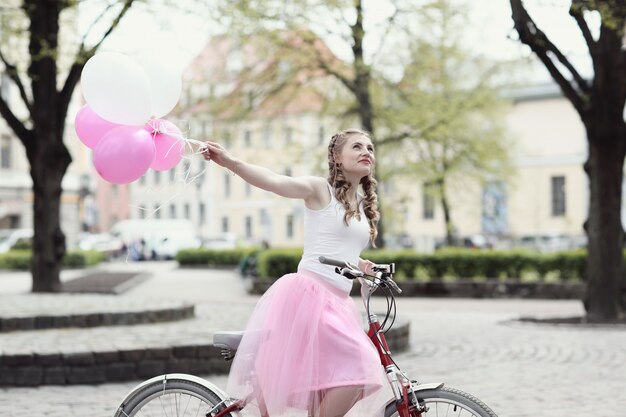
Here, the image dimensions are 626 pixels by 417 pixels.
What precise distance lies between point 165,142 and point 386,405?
154 centimetres

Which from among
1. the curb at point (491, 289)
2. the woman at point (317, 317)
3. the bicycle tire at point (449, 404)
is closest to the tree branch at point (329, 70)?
the curb at point (491, 289)

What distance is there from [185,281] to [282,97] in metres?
7.45

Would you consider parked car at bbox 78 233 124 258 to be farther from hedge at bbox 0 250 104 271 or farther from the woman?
the woman

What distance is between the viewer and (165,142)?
4496 millimetres

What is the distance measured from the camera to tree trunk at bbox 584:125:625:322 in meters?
14.2

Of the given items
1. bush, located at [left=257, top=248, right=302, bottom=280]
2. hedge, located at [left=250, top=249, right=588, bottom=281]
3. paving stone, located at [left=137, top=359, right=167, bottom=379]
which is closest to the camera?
paving stone, located at [left=137, top=359, right=167, bottom=379]

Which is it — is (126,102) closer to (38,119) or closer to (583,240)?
(38,119)

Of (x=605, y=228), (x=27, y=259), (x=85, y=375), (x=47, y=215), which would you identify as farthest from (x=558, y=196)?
(x=85, y=375)

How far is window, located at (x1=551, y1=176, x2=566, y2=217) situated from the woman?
5508 cm

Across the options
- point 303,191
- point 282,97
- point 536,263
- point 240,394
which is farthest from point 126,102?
point 282,97

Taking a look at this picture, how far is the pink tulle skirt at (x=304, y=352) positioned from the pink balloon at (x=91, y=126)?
112 cm

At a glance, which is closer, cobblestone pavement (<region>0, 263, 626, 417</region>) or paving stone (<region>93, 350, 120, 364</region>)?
cobblestone pavement (<region>0, 263, 626, 417</region>)

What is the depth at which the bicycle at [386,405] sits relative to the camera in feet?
13.1

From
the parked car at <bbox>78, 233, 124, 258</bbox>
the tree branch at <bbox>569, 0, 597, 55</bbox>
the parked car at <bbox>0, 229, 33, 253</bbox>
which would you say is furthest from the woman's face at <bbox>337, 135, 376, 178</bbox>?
the parked car at <bbox>78, 233, 124, 258</bbox>
